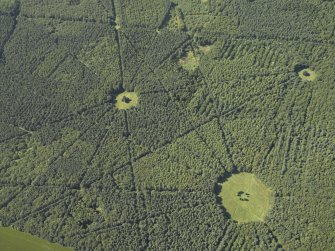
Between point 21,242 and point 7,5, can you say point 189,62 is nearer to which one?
point 7,5

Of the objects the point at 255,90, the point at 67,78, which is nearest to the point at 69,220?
the point at 67,78

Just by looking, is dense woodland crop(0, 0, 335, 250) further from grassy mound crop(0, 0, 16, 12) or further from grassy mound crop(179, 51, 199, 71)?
grassy mound crop(0, 0, 16, 12)

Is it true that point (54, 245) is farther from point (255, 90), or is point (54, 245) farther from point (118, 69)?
point (255, 90)

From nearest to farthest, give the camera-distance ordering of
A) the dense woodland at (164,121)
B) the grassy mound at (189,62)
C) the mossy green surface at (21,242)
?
the mossy green surface at (21,242) → the dense woodland at (164,121) → the grassy mound at (189,62)

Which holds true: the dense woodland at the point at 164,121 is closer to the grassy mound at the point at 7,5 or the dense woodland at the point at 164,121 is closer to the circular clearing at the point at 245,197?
the grassy mound at the point at 7,5

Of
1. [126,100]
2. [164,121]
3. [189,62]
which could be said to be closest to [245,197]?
[164,121]

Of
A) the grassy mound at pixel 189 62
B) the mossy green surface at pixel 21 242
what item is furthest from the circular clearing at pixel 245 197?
the mossy green surface at pixel 21 242
